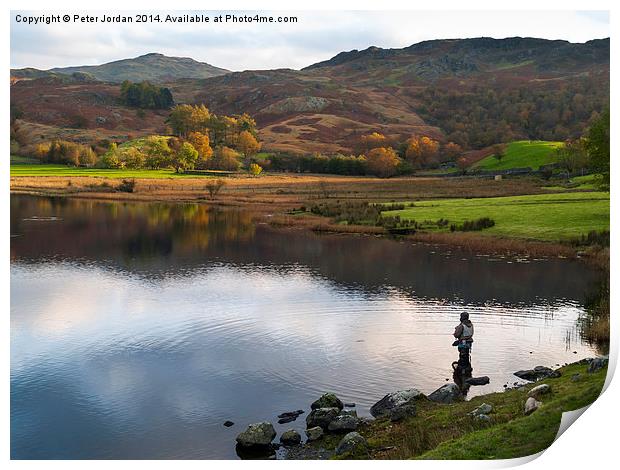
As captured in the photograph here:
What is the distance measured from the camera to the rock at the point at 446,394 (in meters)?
19.0

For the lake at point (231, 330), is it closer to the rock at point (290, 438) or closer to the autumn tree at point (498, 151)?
the rock at point (290, 438)

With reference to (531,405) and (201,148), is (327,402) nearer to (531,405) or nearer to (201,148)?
(531,405)

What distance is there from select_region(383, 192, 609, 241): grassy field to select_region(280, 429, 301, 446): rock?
33.4m

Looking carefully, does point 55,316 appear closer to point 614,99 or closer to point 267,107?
point 614,99

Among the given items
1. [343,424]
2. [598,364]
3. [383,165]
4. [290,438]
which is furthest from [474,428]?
[383,165]

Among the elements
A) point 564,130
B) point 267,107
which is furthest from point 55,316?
point 267,107

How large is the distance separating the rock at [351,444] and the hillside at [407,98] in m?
64.3

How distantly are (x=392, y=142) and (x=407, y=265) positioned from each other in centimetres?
6891

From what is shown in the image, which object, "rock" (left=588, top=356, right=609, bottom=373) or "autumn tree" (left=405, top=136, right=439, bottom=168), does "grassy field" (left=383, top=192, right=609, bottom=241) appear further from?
"rock" (left=588, top=356, right=609, bottom=373)

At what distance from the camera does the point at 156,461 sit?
1623 cm

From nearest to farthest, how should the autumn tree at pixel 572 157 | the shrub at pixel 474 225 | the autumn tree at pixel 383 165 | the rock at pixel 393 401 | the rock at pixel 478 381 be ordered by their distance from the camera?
1. the rock at pixel 393 401
2. the rock at pixel 478 381
3. the shrub at pixel 474 225
4. the autumn tree at pixel 572 157
5. the autumn tree at pixel 383 165

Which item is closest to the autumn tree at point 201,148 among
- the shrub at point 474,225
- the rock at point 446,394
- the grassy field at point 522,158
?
the grassy field at point 522,158

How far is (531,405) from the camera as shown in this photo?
16219 mm

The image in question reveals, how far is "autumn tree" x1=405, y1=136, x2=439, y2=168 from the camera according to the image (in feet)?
272
